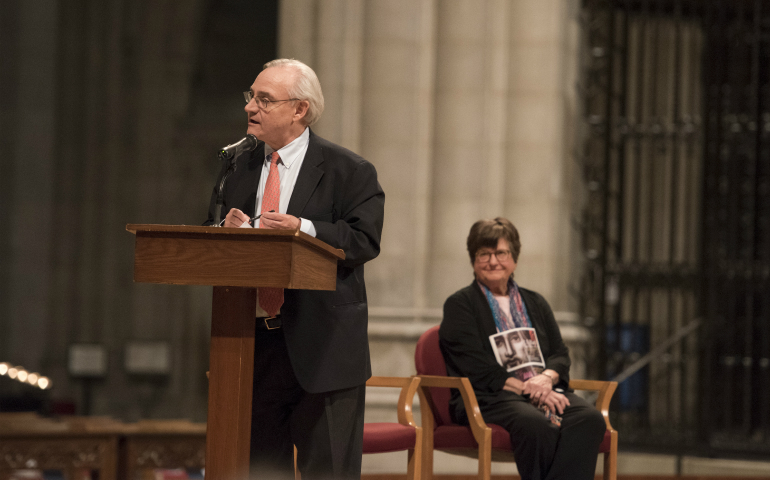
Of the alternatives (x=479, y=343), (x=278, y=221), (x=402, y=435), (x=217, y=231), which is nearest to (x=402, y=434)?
(x=402, y=435)

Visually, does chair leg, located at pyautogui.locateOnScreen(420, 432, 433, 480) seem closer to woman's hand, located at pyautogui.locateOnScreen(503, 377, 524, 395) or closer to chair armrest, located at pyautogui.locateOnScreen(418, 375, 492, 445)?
chair armrest, located at pyautogui.locateOnScreen(418, 375, 492, 445)

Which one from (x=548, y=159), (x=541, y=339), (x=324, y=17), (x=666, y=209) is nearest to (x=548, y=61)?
(x=548, y=159)

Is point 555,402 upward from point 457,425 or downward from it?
upward

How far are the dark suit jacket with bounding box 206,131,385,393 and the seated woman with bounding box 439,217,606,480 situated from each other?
1.39 meters

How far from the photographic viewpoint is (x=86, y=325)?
9.16 m

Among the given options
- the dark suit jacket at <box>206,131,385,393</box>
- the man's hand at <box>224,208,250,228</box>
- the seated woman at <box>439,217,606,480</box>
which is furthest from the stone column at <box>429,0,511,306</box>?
the man's hand at <box>224,208,250,228</box>

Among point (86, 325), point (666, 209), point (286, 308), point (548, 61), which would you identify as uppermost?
point (548, 61)

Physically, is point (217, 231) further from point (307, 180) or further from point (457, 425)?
point (457, 425)

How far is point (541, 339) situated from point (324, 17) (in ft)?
9.17

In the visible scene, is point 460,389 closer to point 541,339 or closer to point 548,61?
point 541,339

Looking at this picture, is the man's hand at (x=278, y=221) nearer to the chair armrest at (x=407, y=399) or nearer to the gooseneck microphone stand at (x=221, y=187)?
the gooseneck microphone stand at (x=221, y=187)

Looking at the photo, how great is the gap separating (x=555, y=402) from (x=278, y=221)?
74.3 inches

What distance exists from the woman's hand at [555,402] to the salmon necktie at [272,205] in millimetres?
1694

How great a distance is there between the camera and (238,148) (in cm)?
227
